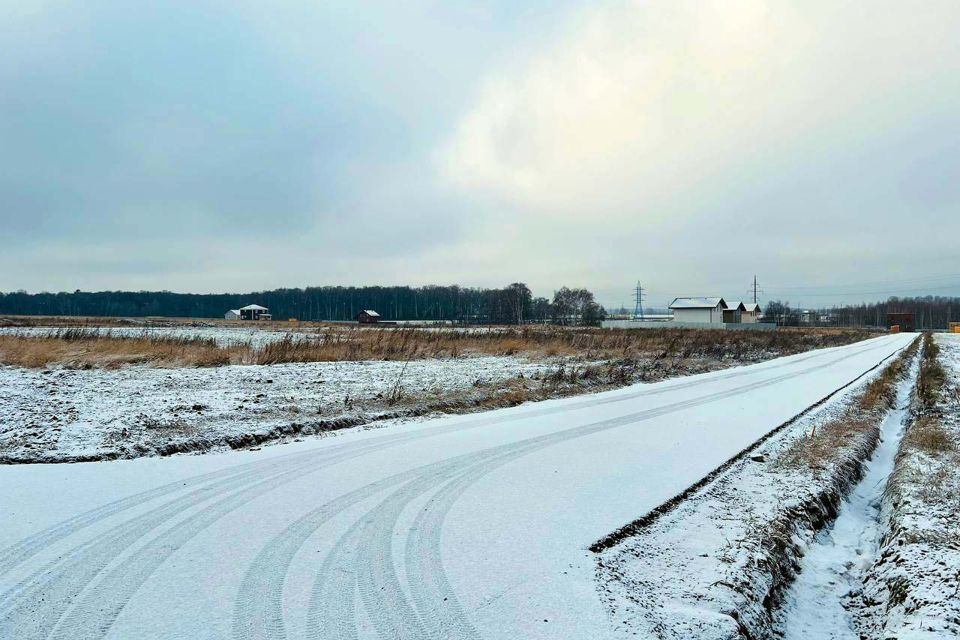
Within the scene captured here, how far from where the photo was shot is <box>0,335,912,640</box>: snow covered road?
3.41 metres

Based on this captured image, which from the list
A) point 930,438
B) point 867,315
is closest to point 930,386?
point 930,438

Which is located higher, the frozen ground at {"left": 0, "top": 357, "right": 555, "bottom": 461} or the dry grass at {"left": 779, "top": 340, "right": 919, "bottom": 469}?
the frozen ground at {"left": 0, "top": 357, "right": 555, "bottom": 461}

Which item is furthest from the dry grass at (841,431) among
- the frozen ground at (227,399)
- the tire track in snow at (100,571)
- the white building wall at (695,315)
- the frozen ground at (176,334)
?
the white building wall at (695,315)

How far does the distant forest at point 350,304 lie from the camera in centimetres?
13475

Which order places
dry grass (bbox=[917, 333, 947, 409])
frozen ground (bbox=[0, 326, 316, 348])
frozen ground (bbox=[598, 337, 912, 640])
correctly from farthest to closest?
frozen ground (bbox=[0, 326, 316, 348]), dry grass (bbox=[917, 333, 947, 409]), frozen ground (bbox=[598, 337, 912, 640])

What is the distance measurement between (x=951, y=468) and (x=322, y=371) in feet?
45.0

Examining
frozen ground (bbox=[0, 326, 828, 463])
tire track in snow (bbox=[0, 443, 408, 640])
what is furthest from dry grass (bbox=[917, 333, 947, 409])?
tire track in snow (bbox=[0, 443, 408, 640])

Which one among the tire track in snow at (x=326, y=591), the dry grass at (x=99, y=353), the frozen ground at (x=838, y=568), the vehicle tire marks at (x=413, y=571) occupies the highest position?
the dry grass at (x=99, y=353)

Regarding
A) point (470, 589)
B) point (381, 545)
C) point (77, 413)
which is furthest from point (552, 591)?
point (77, 413)

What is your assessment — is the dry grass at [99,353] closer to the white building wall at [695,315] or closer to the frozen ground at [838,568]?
the frozen ground at [838,568]

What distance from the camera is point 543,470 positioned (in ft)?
22.5

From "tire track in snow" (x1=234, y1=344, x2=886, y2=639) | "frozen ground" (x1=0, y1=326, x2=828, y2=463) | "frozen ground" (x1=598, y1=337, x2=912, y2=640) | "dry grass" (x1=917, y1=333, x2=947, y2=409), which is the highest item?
"frozen ground" (x1=0, y1=326, x2=828, y2=463)

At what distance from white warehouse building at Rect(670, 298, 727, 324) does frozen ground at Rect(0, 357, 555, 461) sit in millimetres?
72385

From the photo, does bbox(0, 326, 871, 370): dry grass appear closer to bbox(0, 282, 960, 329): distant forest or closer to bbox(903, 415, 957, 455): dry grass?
bbox(903, 415, 957, 455): dry grass
